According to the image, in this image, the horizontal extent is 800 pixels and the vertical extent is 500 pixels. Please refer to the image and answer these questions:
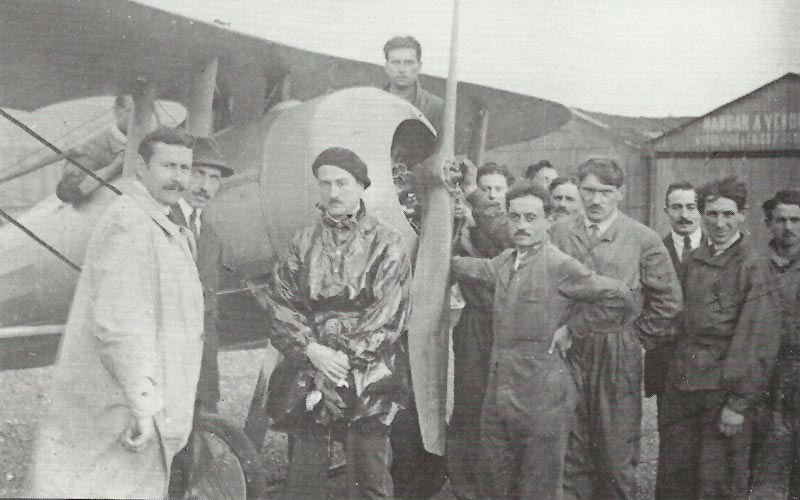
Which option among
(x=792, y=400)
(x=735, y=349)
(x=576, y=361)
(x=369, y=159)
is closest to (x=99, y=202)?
(x=369, y=159)

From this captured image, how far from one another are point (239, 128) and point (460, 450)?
224cm

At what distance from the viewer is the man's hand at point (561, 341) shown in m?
2.79

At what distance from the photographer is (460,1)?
3.38 m

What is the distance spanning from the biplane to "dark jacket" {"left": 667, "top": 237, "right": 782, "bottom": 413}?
3.55 ft

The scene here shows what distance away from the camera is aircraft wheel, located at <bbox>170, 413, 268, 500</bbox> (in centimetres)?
282

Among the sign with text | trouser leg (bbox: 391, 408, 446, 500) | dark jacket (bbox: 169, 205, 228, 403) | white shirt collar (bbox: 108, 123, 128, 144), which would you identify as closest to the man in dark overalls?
trouser leg (bbox: 391, 408, 446, 500)

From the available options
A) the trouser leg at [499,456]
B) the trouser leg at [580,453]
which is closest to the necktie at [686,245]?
the trouser leg at [580,453]

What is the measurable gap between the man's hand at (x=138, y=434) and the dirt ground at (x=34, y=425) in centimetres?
60

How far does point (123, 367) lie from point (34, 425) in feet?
9.41

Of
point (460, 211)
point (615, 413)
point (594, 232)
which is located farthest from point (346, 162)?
point (615, 413)

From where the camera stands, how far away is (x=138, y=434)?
7.39 ft

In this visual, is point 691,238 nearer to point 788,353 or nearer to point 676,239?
point 676,239

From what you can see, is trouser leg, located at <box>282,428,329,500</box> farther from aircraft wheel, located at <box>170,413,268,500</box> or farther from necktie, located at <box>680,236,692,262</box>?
necktie, located at <box>680,236,692,262</box>

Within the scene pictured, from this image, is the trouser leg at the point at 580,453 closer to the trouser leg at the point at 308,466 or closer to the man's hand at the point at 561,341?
the man's hand at the point at 561,341
